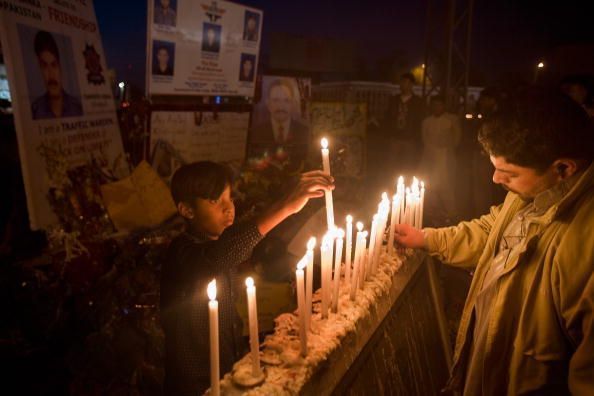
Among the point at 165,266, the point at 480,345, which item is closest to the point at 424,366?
the point at 480,345

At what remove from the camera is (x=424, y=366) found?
3.20 metres

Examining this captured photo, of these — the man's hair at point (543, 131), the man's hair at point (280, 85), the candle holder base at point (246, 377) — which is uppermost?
the man's hair at point (280, 85)

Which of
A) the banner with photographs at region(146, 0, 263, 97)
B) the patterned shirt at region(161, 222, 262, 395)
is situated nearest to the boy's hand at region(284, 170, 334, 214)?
the patterned shirt at region(161, 222, 262, 395)

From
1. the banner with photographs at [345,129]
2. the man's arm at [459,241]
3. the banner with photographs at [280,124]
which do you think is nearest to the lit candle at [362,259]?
the man's arm at [459,241]

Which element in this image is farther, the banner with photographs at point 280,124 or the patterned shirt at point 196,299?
the banner with photographs at point 280,124

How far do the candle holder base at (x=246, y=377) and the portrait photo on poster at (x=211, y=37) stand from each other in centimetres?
473

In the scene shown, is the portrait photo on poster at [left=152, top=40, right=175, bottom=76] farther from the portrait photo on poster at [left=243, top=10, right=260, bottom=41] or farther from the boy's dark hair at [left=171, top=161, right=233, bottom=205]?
the boy's dark hair at [left=171, top=161, right=233, bottom=205]

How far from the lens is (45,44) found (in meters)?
3.91

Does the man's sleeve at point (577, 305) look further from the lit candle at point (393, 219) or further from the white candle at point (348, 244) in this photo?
the lit candle at point (393, 219)

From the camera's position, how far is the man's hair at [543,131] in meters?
1.96

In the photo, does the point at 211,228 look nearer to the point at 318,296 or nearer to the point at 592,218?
the point at 318,296

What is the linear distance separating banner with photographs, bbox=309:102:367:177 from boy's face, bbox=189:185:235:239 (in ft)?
19.8

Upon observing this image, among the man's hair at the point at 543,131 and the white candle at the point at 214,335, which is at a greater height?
the man's hair at the point at 543,131

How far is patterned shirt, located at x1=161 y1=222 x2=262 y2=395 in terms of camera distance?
2.20m
